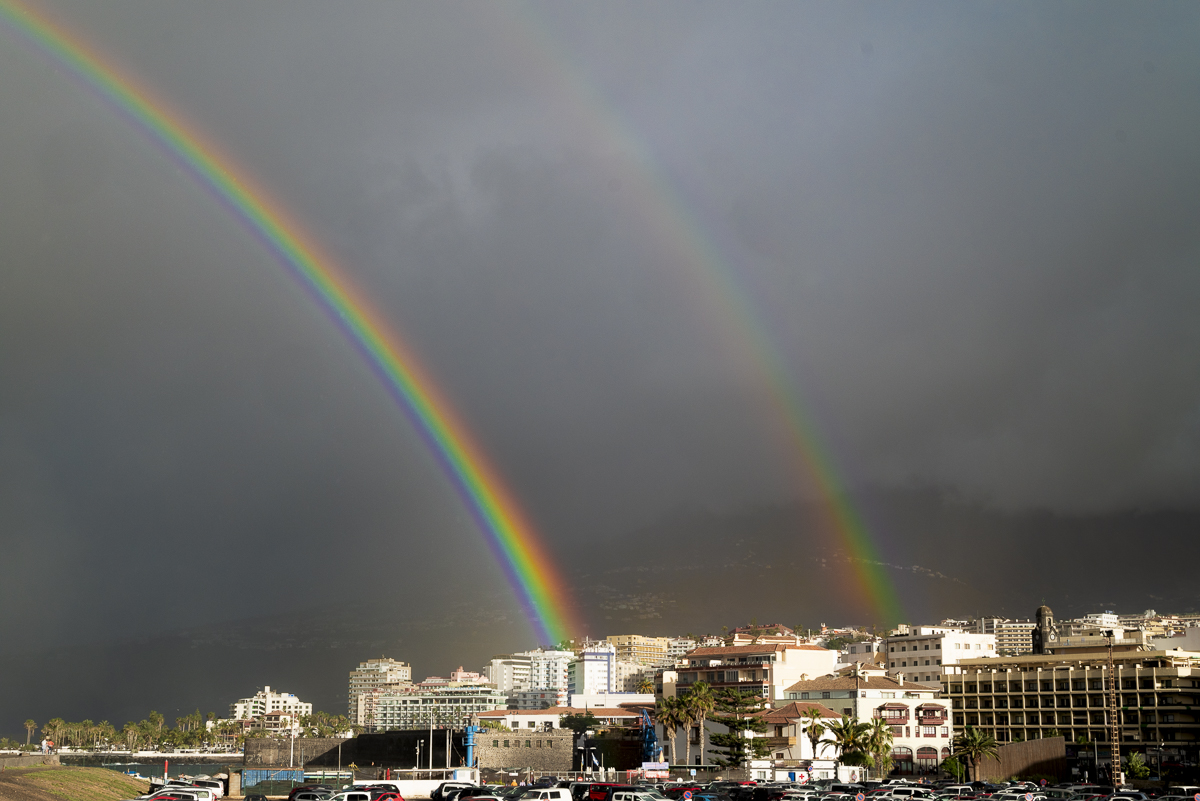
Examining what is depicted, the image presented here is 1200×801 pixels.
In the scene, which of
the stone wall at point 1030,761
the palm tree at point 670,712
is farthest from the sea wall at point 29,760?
the stone wall at point 1030,761

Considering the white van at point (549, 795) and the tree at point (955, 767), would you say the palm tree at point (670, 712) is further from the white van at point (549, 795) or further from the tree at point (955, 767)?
the white van at point (549, 795)

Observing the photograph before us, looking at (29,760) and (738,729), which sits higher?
(738,729)

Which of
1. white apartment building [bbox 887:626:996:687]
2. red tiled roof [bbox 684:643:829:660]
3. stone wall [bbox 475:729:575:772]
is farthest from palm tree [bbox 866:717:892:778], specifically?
white apartment building [bbox 887:626:996:687]

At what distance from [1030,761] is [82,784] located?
94860 mm

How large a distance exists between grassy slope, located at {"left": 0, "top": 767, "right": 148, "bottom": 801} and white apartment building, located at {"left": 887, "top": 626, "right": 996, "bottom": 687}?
434 feet

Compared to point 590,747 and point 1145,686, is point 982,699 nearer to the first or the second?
point 1145,686

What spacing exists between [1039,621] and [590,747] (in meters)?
97.1

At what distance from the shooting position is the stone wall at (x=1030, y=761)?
387ft

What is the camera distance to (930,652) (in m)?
184

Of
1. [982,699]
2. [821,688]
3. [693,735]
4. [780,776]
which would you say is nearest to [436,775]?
[780,776]

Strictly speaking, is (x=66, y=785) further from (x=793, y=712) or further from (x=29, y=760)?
(x=793, y=712)

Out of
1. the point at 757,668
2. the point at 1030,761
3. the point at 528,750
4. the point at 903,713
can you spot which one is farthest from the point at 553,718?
the point at 1030,761

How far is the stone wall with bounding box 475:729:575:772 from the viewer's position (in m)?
141

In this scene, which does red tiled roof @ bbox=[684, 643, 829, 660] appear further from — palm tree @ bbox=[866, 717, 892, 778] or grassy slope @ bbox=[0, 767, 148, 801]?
grassy slope @ bbox=[0, 767, 148, 801]
